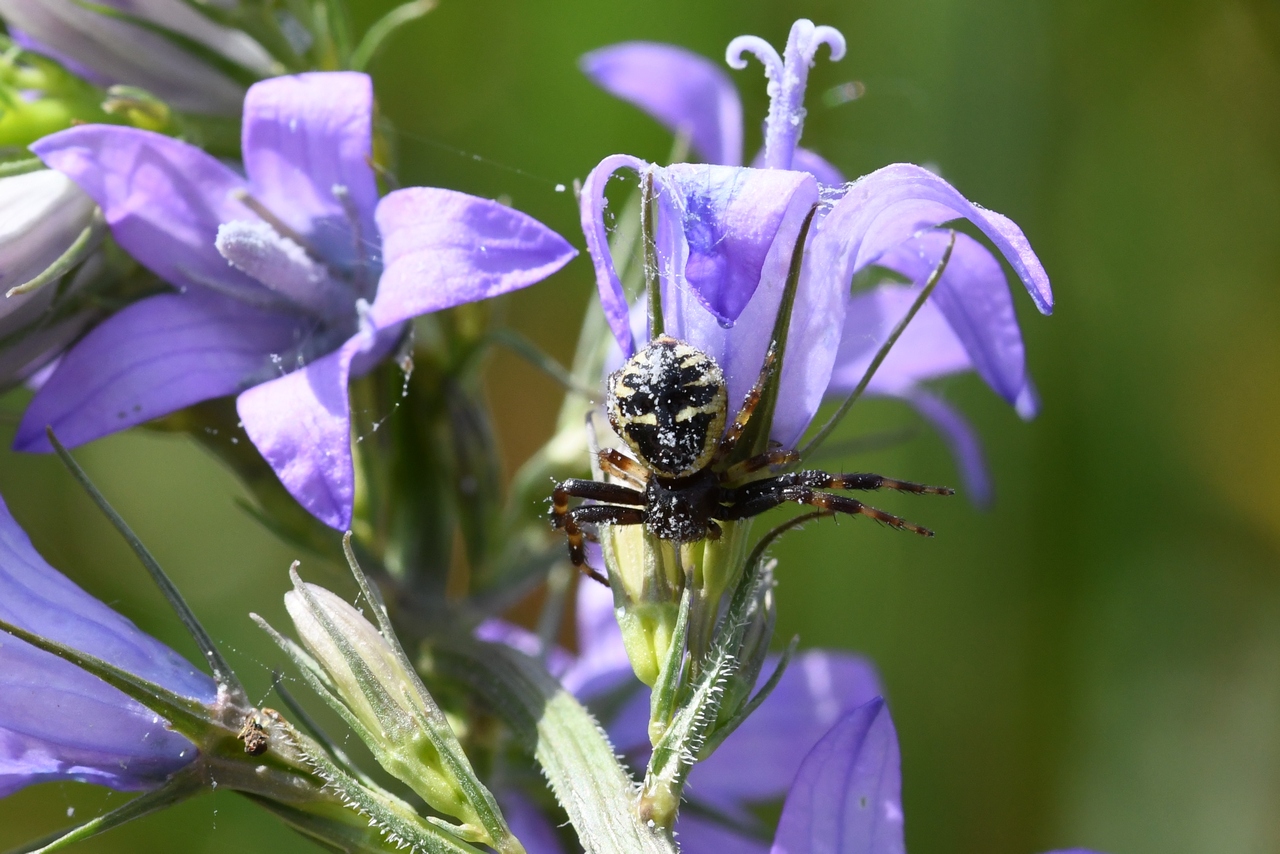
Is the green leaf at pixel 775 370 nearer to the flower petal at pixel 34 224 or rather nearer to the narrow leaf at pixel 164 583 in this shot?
the narrow leaf at pixel 164 583

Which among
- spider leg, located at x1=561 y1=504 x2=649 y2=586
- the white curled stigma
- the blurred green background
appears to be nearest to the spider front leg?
spider leg, located at x1=561 y1=504 x2=649 y2=586

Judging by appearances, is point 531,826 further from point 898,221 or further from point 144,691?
point 898,221

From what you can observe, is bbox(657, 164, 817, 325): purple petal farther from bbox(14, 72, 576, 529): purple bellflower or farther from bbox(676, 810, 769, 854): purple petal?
bbox(676, 810, 769, 854): purple petal

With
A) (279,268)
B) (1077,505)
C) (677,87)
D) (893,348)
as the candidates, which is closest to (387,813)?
(279,268)

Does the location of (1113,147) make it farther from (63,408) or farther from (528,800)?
(63,408)

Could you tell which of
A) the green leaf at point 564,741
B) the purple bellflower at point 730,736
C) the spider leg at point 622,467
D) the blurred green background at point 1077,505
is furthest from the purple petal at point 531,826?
the blurred green background at point 1077,505

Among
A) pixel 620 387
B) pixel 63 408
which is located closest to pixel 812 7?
pixel 620 387
